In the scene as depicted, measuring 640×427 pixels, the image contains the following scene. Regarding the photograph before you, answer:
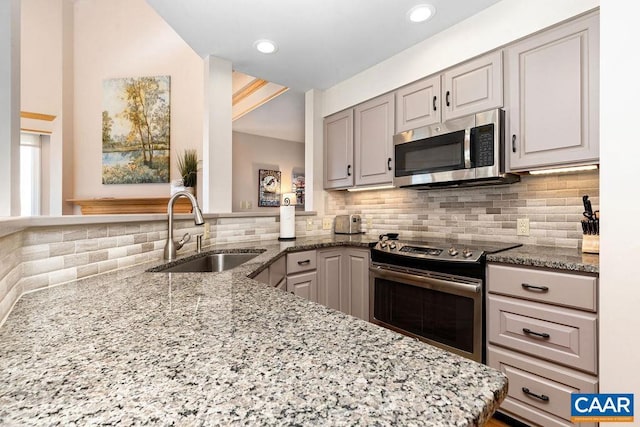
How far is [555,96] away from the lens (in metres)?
1.64

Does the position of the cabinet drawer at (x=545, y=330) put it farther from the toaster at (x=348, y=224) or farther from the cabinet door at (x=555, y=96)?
the toaster at (x=348, y=224)

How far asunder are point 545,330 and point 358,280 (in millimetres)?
1272

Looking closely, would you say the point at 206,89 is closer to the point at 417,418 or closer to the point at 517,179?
the point at 517,179

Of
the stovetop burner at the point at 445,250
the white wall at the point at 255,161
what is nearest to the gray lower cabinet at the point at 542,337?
the stovetop burner at the point at 445,250

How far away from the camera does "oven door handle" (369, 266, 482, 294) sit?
5.47 feet

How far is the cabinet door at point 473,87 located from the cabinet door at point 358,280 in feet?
4.04

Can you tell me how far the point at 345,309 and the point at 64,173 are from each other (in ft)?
12.8

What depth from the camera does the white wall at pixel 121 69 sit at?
12.7 ft

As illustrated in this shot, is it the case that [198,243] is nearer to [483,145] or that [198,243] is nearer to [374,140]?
[374,140]

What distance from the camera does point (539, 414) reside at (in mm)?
1444

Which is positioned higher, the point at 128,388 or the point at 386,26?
the point at 386,26

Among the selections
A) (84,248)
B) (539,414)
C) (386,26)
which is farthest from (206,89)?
(539,414)

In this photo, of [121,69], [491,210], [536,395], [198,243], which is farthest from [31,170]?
[536,395]

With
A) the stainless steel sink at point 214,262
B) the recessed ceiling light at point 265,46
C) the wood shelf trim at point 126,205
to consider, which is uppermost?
the recessed ceiling light at point 265,46
